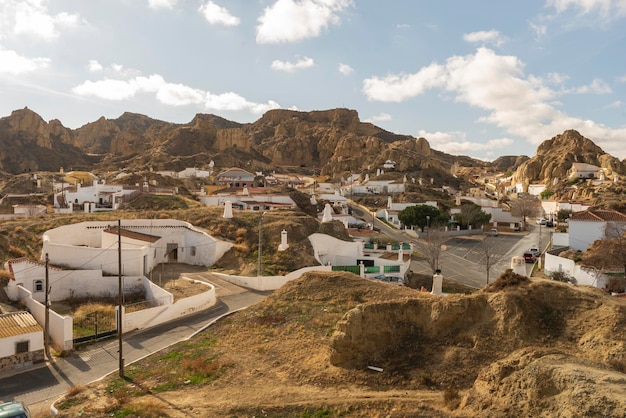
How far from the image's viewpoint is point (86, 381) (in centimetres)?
1356

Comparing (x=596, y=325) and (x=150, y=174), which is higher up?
(x=150, y=174)

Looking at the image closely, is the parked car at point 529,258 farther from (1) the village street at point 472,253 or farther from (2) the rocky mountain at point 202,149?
(2) the rocky mountain at point 202,149

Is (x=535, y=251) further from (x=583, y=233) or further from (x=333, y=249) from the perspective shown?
(x=333, y=249)

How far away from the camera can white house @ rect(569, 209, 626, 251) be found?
35562 mm

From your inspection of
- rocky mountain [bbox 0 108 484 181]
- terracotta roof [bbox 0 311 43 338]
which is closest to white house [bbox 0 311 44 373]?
terracotta roof [bbox 0 311 43 338]

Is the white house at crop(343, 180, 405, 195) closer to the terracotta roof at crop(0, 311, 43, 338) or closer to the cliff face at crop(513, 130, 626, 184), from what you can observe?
the cliff face at crop(513, 130, 626, 184)

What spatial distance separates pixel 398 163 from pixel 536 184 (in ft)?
84.9

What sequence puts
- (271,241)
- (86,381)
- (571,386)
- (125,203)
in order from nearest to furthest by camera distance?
(571,386), (86,381), (271,241), (125,203)

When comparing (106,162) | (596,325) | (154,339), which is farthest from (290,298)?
(106,162)

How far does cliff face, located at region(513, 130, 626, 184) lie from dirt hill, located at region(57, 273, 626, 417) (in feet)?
263

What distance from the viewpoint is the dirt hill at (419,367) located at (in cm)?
816

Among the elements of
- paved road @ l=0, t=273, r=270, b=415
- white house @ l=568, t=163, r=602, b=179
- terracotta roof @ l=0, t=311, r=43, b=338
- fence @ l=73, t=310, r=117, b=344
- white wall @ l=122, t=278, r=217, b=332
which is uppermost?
white house @ l=568, t=163, r=602, b=179

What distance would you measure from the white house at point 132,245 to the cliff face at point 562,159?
72.8 m

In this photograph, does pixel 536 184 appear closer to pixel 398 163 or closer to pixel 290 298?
pixel 398 163
